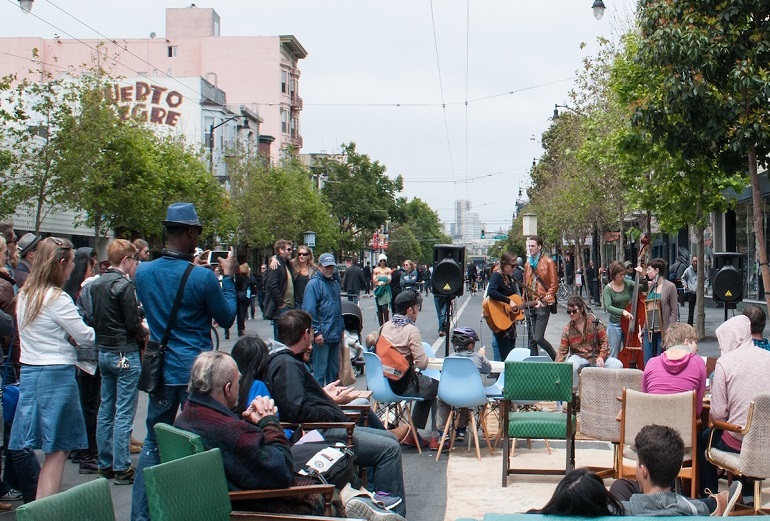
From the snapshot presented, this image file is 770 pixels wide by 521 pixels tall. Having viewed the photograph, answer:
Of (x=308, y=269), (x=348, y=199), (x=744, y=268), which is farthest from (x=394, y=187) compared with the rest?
(x=308, y=269)

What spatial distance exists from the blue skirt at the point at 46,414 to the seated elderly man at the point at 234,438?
6.96ft

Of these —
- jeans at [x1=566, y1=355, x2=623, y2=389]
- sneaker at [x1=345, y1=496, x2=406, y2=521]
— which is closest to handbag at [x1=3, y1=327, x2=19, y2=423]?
sneaker at [x1=345, y1=496, x2=406, y2=521]

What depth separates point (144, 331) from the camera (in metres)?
8.50

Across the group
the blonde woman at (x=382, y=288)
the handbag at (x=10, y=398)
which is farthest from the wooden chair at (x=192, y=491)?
the blonde woman at (x=382, y=288)

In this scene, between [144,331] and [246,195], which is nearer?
[144,331]

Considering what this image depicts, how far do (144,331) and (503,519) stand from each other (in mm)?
5035

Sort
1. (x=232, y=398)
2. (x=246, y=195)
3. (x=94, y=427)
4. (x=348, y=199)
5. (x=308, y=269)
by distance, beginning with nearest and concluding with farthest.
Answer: (x=232, y=398)
(x=94, y=427)
(x=308, y=269)
(x=246, y=195)
(x=348, y=199)

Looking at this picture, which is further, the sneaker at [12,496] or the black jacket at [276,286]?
the black jacket at [276,286]

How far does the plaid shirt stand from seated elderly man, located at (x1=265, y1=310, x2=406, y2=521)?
5156mm

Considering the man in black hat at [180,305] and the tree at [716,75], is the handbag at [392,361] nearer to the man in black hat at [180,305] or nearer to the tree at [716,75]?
the man in black hat at [180,305]

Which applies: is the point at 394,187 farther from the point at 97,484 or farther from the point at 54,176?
the point at 97,484

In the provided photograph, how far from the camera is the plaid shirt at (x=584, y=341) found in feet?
39.1

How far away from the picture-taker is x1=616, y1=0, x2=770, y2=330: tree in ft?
48.8

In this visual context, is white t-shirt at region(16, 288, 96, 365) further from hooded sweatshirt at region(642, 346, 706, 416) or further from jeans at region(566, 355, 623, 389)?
jeans at region(566, 355, 623, 389)
